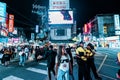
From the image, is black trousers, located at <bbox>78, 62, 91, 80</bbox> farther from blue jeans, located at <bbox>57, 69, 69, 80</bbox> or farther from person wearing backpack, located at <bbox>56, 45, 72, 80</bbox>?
blue jeans, located at <bbox>57, 69, 69, 80</bbox>

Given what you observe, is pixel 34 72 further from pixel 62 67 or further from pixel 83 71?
pixel 62 67

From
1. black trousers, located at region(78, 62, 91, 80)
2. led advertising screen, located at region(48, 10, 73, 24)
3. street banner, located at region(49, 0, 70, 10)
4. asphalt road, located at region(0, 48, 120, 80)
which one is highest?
street banner, located at region(49, 0, 70, 10)

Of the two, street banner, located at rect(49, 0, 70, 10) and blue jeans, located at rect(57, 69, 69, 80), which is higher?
street banner, located at rect(49, 0, 70, 10)

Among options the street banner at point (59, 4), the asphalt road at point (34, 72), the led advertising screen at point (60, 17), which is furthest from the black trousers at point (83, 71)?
the street banner at point (59, 4)

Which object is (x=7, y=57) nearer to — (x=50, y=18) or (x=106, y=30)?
(x=50, y=18)

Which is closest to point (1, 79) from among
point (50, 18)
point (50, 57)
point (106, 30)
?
point (50, 57)

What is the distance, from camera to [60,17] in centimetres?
3188

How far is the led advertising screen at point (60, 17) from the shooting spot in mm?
31642

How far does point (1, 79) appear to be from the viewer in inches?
527

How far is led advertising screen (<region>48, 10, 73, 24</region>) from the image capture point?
31642mm

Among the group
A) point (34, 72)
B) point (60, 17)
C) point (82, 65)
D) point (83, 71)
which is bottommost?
point (34, 72)

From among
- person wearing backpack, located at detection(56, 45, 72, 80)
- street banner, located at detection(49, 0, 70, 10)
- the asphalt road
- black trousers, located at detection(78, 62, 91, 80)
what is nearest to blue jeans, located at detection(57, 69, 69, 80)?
person wearing backpack, located at detection(56, 45, 72, 80)

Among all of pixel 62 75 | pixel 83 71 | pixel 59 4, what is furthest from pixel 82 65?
pixel 59 4

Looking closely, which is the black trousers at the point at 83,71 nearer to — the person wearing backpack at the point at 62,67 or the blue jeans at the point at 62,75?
the person wearing backpack at the point at 62,67
